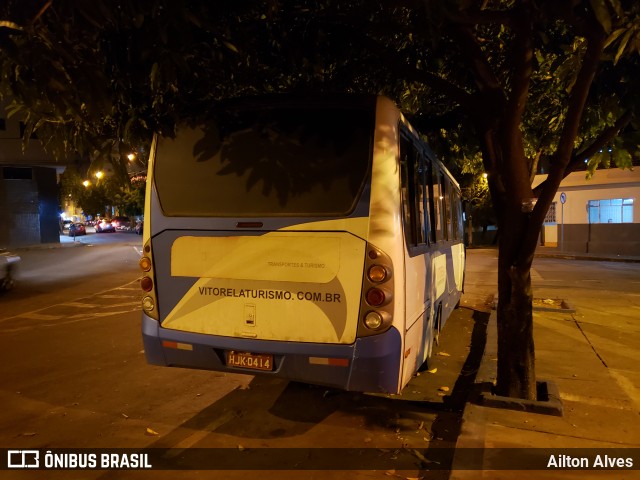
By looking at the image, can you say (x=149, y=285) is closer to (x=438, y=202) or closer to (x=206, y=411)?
(x=206, y=411)

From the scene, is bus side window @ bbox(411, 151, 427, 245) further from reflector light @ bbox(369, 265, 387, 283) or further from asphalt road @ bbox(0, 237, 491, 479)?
asphalt road @ bbox(0, 237, 491, 479)

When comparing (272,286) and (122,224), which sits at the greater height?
(122,224)

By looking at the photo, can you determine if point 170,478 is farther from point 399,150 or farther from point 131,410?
point 399,150

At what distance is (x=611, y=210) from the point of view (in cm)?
2722

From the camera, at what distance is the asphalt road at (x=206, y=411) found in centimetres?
439

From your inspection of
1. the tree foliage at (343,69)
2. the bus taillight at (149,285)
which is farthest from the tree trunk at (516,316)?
the bus taillight at (149,285)

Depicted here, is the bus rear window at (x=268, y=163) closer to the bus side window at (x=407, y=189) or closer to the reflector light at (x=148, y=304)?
the bus side window at (x=407, y=189)

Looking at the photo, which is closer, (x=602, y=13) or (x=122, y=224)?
(x=602, y=13)

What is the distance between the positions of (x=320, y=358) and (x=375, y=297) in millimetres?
675

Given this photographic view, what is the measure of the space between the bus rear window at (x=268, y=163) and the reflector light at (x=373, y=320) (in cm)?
85

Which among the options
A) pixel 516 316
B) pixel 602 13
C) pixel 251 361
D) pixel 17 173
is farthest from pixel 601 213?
pixel 17 173

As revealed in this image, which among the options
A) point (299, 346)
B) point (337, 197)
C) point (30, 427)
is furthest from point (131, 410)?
point (337, 197)

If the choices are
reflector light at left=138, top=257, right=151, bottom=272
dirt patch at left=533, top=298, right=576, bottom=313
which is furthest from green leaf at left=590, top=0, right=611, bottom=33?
dirt patch at left=533, top=298, right=576, bottom=313

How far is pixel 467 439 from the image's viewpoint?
4.18 metres
